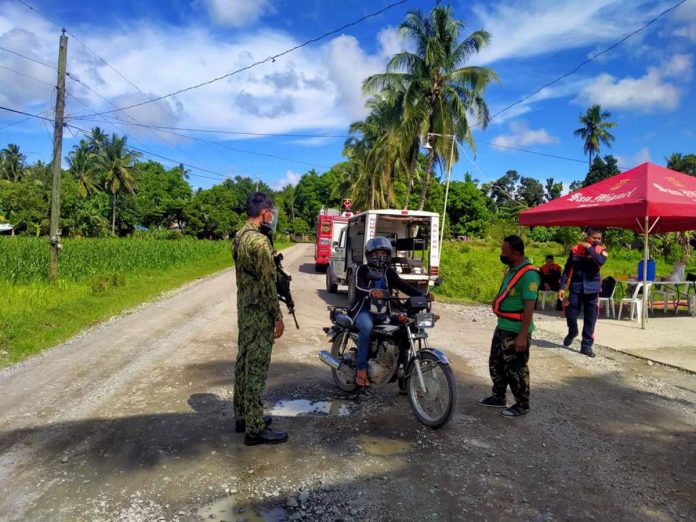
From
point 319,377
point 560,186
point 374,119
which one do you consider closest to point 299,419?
point 319,377

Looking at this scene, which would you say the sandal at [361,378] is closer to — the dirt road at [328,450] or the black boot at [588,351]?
the dirt road at [328,450]

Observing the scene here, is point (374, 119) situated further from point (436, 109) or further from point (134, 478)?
point (134, 478)

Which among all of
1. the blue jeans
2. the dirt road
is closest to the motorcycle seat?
the blue jeans

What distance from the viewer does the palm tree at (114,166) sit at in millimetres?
57688

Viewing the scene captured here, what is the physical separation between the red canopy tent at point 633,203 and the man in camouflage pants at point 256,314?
8.26 m

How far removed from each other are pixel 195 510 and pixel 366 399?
2.36 metres

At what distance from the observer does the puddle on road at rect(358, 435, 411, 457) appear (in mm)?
3828

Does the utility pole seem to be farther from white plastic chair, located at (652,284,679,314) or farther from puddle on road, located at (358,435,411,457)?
white plastic chair, located at (652,284,679,314)

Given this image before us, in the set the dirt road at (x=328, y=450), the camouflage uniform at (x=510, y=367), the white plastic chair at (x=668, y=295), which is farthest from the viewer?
the white plastic chair at (x=668, y=295)

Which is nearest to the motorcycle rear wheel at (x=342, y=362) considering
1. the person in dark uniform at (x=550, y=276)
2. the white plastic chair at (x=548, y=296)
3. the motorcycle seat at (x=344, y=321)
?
the motorcycle seat at (x=344, y=321)

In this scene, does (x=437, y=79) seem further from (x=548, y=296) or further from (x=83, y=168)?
(x=83, y=168)

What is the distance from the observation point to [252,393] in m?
3.92

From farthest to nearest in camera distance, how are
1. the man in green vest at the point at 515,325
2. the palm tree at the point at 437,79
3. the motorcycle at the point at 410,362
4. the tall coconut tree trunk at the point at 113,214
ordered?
the tall coconut tree trunk at the point at 113,214 → the palm tree at the point at 437,79 → the man in green vest at the point at 515,325 → the motorcycle at the point at 410,362

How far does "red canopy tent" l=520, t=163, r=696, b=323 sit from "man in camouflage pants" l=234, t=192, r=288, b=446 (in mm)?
8263
